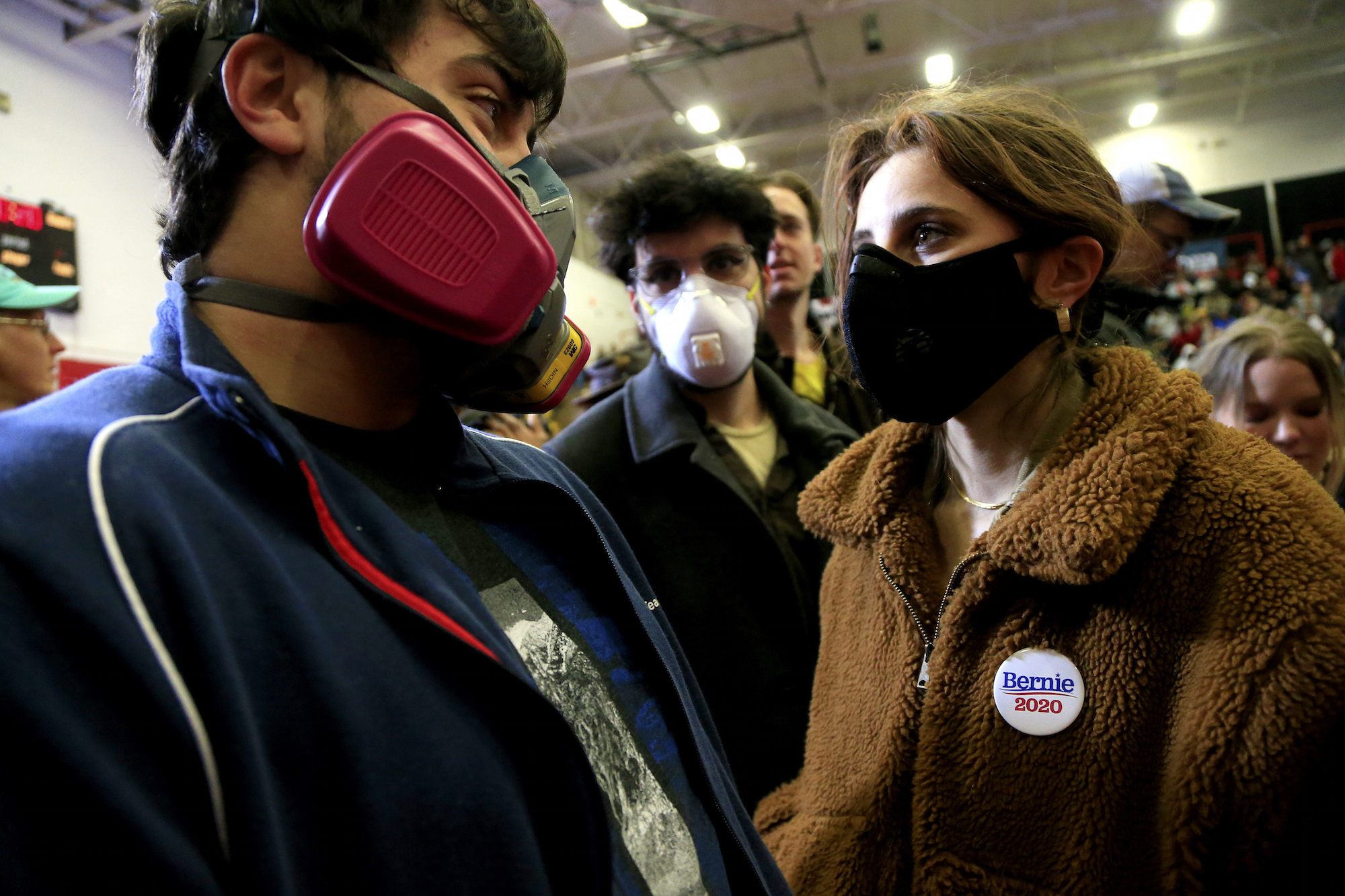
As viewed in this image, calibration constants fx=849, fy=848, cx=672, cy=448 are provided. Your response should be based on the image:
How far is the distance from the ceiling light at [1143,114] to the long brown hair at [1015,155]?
42.1 feet

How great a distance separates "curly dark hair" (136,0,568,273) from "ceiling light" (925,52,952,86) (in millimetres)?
9776

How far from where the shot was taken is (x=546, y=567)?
45.1 inches

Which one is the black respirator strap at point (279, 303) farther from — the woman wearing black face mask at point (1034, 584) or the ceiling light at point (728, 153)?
the ceiling light at point (728, 153)

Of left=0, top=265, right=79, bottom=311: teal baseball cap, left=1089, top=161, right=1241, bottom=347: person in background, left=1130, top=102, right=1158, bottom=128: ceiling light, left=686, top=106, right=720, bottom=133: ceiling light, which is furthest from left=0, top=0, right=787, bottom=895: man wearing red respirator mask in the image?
left=1130, top=102, right=1158, bottom=128: ceiling light

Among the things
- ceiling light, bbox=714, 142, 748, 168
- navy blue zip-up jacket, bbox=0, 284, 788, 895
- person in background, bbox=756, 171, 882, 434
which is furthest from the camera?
ceiling light, bbox=714, 142, 748, 168

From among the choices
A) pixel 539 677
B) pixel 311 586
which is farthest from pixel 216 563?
pixel 539 677

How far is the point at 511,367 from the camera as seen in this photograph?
3.69ft

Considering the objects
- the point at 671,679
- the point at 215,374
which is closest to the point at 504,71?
the point at 215,374

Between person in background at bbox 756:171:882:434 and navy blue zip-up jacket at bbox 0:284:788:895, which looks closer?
navy blue zip-up jacket at bbox 0:284:788:895

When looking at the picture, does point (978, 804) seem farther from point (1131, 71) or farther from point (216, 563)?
point (1131, 71)

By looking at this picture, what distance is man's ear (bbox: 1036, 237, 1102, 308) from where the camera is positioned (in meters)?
1.45

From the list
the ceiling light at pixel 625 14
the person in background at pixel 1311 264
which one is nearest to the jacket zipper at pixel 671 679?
the ceiling light at pixel 625 14

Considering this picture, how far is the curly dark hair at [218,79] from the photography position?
1010 mm

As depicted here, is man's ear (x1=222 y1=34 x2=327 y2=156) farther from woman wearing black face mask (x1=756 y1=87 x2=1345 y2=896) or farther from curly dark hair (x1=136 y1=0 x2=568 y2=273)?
woman wearing black face mask (x1=756 y1=87 x2=1345 y2=896)
